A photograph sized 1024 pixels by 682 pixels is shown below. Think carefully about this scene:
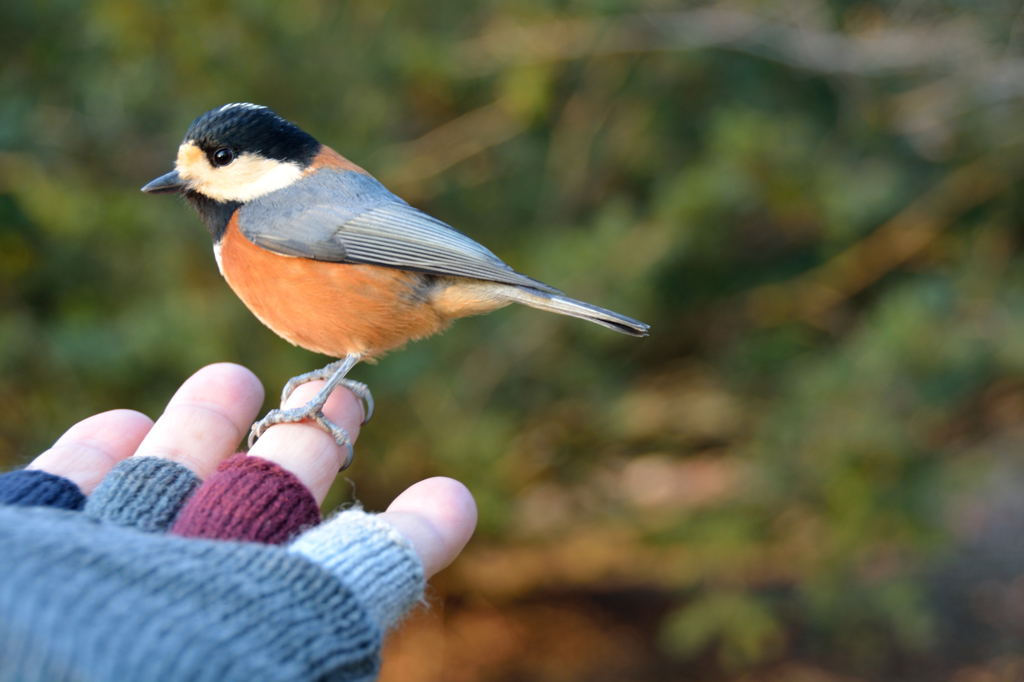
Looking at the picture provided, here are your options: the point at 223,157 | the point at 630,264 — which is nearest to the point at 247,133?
the point at 223,157

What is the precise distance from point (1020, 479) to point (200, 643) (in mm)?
7618

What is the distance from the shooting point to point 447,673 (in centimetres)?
462

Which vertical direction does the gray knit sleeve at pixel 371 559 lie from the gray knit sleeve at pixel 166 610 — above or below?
above

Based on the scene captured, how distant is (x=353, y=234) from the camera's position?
2189 millimetres

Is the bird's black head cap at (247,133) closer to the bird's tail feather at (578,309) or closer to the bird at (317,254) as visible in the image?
the bird at (317,254)

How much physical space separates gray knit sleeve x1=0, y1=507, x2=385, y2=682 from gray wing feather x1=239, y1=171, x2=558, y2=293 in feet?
2.96

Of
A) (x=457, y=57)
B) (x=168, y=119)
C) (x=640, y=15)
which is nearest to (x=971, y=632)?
(x=640, y=15)

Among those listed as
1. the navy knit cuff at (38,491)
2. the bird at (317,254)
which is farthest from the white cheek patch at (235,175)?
the navy knit cuff at (38,491)

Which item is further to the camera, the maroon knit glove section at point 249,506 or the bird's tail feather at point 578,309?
the bird's tail feather at point 578,309

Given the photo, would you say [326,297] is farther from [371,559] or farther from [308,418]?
[371,559]

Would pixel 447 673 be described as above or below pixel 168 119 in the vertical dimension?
below

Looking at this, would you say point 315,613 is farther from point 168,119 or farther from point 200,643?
point 168,119

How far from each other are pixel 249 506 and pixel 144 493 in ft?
1.19

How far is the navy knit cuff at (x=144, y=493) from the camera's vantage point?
1.87 m
